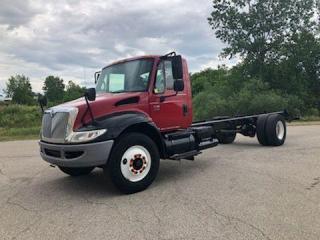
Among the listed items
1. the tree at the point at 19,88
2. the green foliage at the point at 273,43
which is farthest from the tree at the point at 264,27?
the tree at the point at 19,88

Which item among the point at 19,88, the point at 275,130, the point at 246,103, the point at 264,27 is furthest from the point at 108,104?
the point at 19,88

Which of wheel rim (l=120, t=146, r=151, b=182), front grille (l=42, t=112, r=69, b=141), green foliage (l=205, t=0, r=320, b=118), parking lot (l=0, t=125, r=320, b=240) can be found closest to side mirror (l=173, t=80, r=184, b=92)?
wheel rim (l=120, t=146, r=151, b=182)

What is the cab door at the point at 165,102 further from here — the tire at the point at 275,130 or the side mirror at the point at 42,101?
the tire at the point at 275,130

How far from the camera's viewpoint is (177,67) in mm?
7195

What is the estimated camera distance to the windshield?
23.6ft

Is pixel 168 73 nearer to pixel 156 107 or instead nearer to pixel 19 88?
pixel 156 107

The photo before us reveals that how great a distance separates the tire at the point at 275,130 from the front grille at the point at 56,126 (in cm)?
651

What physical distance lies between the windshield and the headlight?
1.33 metres

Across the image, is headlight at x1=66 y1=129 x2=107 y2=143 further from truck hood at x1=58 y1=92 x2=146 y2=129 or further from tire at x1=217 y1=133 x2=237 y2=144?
tire at x1=217 y1=133 x2=237 y2=144

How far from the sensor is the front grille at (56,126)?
6293 mm

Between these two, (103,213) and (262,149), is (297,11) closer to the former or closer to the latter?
(262,149)

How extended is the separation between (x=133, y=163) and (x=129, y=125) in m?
0.64

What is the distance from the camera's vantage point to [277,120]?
1131 cm

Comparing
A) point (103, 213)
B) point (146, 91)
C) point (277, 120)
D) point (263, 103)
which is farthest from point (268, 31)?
point (103, 213)
